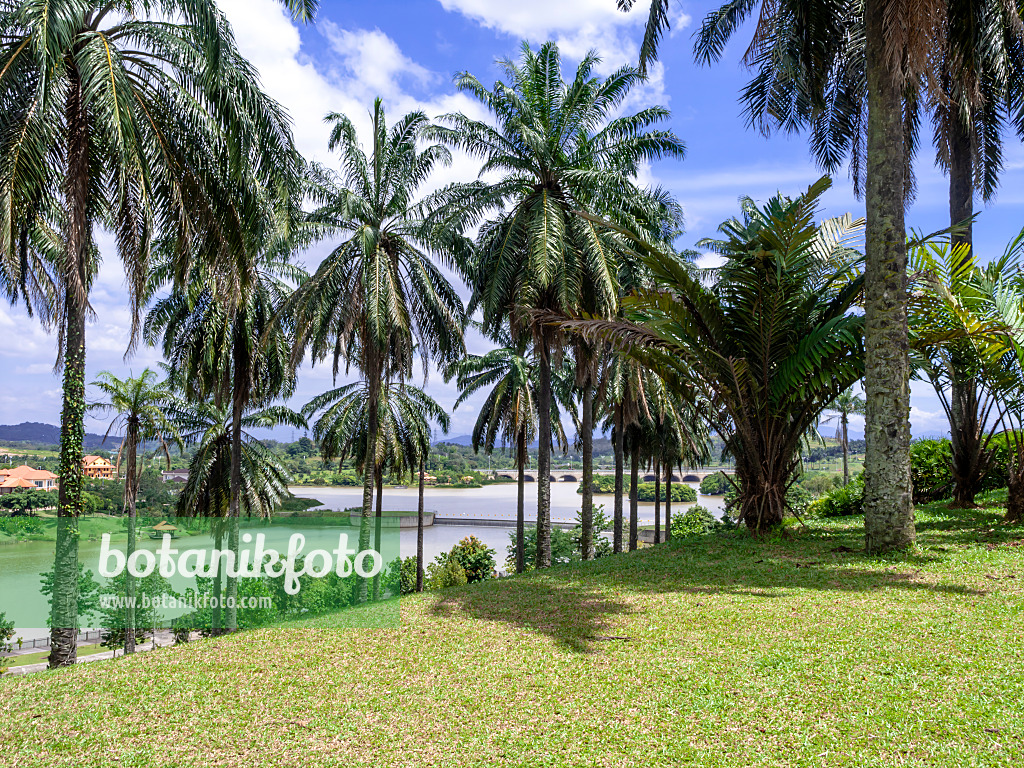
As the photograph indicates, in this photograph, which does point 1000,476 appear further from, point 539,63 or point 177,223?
point 177,223

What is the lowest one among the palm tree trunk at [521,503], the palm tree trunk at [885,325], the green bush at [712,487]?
the green bush at [712,487]

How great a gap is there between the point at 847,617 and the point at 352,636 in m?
4.99

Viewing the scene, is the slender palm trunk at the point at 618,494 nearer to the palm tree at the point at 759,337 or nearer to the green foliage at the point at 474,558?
the green foliage at the point at 474,558

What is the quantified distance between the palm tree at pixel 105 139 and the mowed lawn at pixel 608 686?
5.39 m

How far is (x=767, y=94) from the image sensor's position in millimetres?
12484

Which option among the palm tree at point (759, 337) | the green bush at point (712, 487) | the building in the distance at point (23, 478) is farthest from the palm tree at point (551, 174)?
the green bush at point (712, 487)

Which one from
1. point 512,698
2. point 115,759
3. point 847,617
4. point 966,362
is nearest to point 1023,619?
point 847,617

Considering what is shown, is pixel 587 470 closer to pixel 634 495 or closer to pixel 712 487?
pixel 634 495

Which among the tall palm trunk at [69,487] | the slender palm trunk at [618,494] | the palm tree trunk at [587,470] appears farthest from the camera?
the slender palm trunk at [618,494]

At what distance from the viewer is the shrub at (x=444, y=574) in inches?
1105

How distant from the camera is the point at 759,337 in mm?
9914

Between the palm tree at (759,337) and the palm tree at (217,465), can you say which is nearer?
the palm tree at (759,337)

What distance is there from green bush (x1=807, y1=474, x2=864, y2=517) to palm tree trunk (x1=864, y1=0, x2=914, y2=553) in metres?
5.64

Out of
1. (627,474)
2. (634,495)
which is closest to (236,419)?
(634,495)
